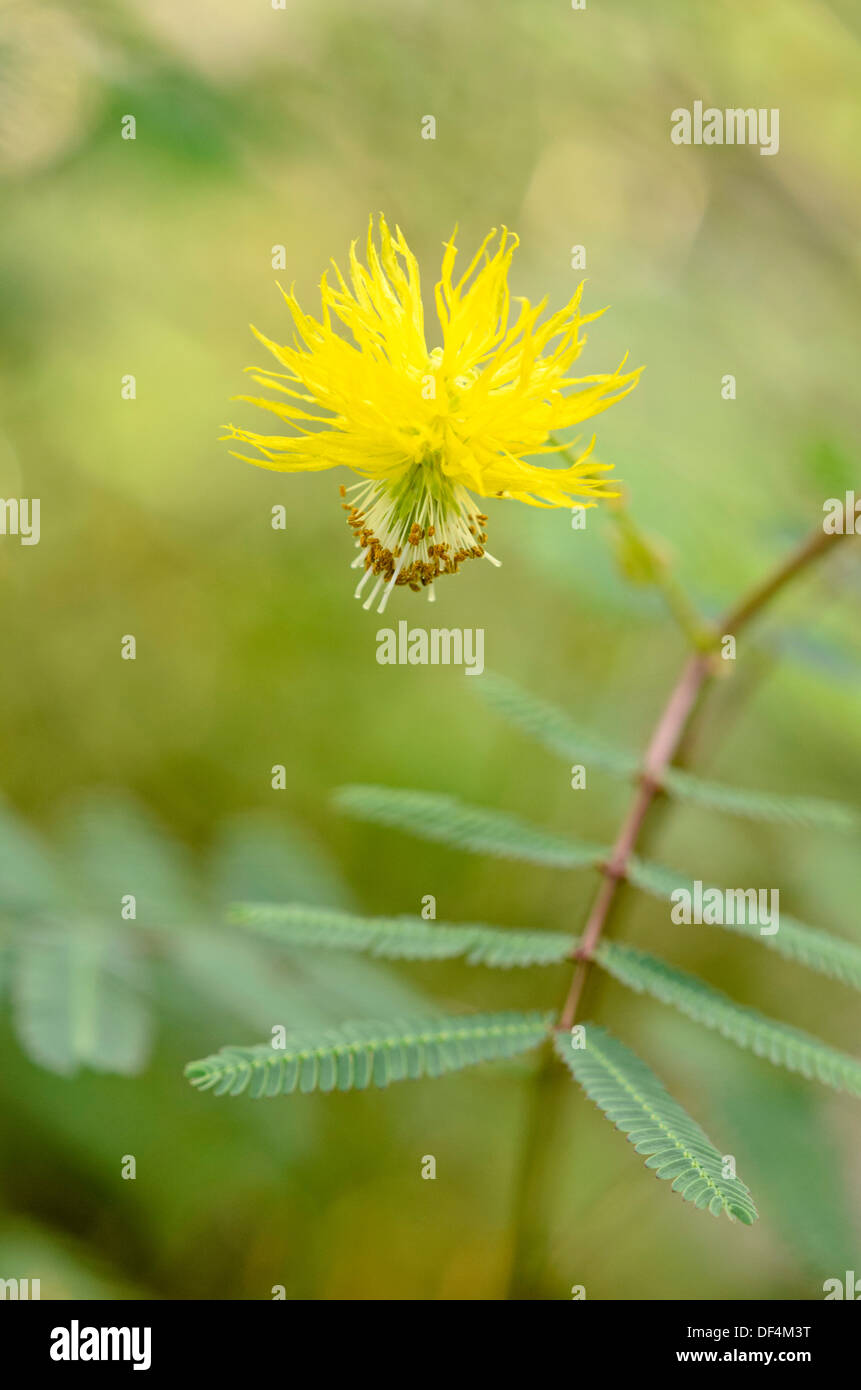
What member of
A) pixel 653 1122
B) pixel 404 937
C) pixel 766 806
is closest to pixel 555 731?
pixel 766 806

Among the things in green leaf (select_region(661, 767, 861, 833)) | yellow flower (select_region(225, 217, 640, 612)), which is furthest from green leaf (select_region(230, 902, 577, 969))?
yellow flower (select_region(225, 217, 640, 612))

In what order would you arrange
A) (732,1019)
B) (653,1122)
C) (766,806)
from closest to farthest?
1. (653,1122)
2. (732,1019)
3. (766,806)

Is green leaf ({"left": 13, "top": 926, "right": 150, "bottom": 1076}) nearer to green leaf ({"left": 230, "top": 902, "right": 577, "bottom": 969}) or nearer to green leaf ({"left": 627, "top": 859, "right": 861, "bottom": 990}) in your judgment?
green leaf ({"left": 230, "top": 902, "right": 577, "bottom": 969})

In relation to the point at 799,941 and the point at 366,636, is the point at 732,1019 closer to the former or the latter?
the point at 799,941

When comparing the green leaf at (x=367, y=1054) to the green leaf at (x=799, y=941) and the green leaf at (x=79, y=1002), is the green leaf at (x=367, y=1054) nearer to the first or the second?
the green leaf at (x=799, y=941)

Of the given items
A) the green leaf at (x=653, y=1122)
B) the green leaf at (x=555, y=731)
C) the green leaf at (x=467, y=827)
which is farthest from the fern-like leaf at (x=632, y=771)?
the green leaf at (x=653, y=1122)

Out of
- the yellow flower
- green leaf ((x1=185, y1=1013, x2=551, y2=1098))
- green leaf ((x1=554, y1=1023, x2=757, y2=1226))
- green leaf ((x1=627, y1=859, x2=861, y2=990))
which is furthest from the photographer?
green leaf ((x1=627, y1=859, x2=861, y2=990))
